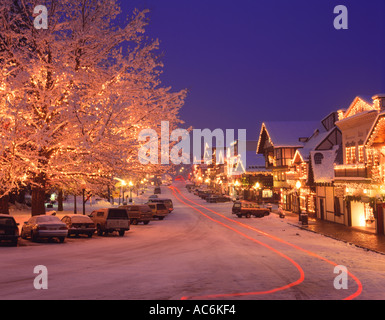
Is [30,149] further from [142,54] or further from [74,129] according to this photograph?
[142,54]

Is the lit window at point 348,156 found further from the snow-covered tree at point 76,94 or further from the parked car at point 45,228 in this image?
the parked car at point 45,228

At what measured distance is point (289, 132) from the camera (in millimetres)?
61875

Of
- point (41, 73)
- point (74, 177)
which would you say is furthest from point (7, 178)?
point (41, 73)

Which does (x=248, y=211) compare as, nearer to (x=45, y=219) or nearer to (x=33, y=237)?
(x=45, y=219)

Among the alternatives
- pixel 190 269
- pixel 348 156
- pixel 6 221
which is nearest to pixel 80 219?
pixel 6 221

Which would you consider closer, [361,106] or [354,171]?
[354,171]

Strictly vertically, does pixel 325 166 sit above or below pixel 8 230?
above

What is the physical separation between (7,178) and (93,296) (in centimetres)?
1261

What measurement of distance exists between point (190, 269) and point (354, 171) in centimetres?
2006

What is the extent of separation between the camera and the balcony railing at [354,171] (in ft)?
91.9

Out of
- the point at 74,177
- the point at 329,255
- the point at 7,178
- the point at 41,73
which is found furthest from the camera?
the point at 74,177

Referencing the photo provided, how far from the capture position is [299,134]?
60781mm

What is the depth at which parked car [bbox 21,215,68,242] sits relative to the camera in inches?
864
